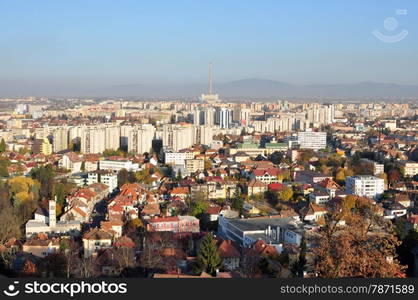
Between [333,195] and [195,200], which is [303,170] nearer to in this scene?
[333,195]

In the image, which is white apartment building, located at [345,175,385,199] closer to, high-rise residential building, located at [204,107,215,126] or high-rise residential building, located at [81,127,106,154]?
high-rise residential building, located at [81,127,106,154]

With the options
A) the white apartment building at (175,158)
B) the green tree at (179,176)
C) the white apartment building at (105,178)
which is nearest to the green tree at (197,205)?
the green tree at (179,176)

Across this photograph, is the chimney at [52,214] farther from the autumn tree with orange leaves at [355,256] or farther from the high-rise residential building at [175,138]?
the high-rise residential building at [175,138]

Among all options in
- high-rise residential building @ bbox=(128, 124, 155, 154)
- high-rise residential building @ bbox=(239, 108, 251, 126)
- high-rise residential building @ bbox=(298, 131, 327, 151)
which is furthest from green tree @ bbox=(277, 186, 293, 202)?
high-rise residential building @ bbox=(239, 108, 251, 126)

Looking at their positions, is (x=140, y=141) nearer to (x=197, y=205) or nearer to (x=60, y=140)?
(x=60, y=140)

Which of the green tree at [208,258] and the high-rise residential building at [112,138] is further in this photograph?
the high-rise residential building at [112,138]

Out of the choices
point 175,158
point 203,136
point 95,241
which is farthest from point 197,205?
point 203,136

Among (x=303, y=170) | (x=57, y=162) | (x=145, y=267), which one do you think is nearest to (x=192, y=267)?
(x=145, y=267)
